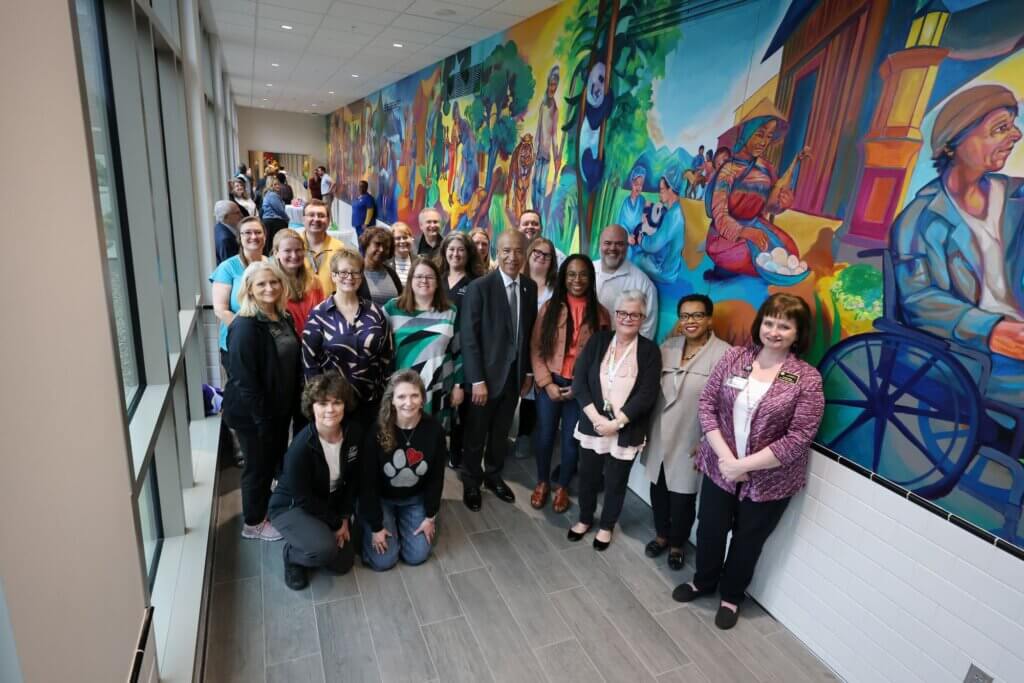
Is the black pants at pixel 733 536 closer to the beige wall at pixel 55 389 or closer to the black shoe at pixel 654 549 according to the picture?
the black shoe at pixel 654 549

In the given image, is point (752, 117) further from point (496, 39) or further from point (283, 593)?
point (496, 39)

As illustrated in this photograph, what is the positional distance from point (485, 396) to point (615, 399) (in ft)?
2.71

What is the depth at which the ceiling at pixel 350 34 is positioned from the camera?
18.8 feet

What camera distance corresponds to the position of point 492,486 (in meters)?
3.92

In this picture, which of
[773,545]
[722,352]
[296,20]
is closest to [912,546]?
[773,545]

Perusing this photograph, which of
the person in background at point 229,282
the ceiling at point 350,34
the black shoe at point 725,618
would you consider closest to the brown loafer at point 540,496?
the black shoe at point 725,618

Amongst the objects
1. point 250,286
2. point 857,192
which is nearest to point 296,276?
point 250,286

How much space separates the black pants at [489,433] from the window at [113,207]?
1.85 m

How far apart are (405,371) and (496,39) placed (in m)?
5.01

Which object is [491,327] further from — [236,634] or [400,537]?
[236,634]

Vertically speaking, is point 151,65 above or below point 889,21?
below

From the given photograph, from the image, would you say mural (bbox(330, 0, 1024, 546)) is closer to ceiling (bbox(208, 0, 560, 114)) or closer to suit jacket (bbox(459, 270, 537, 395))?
suit jacket (bbox(459, 270, 537, 395))

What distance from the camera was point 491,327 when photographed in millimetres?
3457

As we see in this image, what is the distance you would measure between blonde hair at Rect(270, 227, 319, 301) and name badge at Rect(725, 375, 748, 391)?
2472 mm
